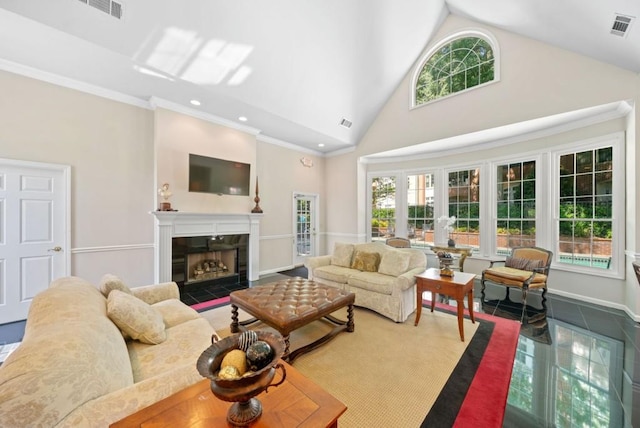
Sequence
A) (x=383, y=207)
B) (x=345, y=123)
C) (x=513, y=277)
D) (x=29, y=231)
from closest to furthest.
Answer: (x=29, y=231) → (x=513, y=277) → (x=345, y=123) → (x=383, y=207)

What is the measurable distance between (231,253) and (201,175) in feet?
5.61

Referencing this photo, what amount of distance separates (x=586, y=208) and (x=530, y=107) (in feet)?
6.23

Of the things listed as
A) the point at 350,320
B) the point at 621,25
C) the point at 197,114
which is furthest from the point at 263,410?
the point at 621,25

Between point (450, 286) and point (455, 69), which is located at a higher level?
point (455, 69)

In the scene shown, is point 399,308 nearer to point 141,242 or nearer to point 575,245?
point 575,245

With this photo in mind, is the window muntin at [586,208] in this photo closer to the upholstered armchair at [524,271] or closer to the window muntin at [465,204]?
the upholstered armchair at [524,271]

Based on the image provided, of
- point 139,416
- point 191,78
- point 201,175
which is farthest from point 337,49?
point 139,416

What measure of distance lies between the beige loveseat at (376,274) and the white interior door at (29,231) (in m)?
3.65

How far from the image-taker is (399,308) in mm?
3191

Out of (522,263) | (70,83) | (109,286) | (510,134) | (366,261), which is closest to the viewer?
(109,286)

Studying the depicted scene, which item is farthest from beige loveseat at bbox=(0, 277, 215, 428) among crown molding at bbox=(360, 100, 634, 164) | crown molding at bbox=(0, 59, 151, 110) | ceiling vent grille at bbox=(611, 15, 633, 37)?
crown molding at bbox=(360, 100, 634, 164)

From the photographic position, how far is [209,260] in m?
4.93

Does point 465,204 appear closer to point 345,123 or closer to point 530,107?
point 530,107

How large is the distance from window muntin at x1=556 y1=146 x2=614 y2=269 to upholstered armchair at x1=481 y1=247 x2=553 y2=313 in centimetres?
50
